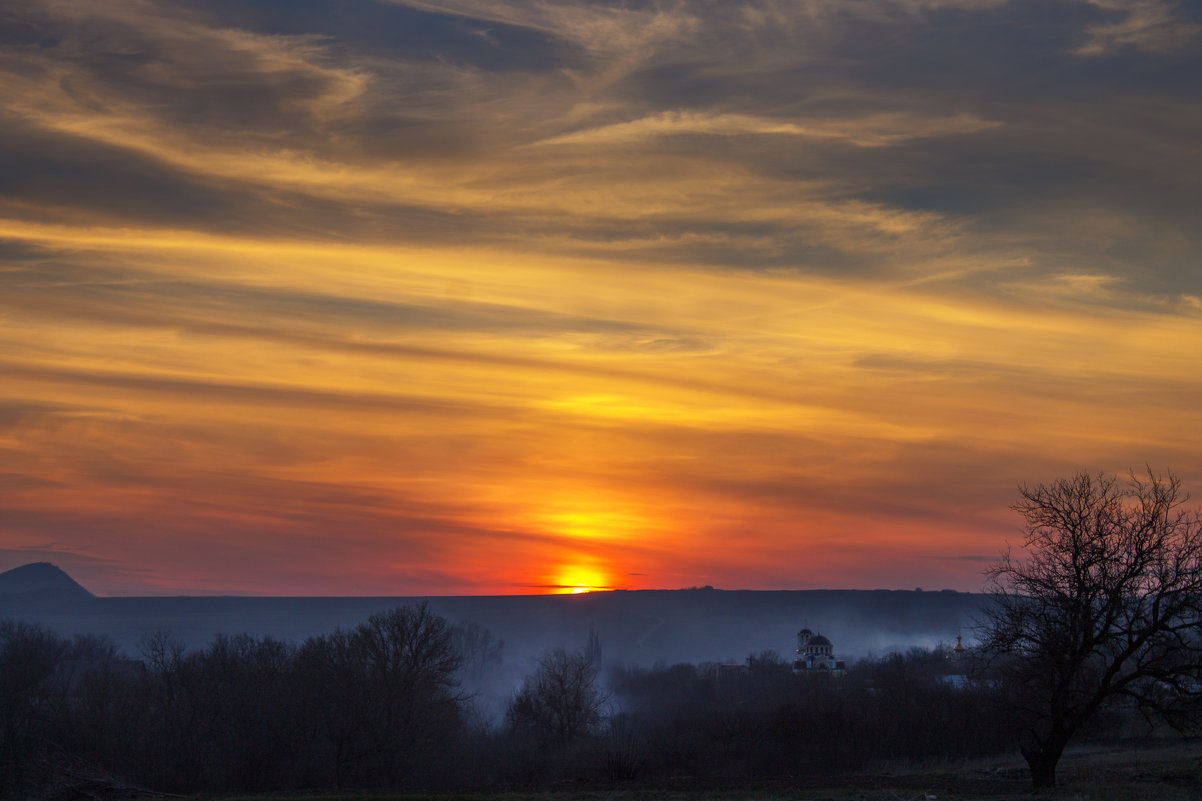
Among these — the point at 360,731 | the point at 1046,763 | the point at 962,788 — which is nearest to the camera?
the point at 1046,763

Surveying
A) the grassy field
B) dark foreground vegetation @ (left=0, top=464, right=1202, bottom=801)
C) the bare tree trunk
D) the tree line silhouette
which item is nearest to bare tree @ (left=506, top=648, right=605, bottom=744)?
dark foreground vegetation @ (left=0, top=464, right=1202, bottom=801)

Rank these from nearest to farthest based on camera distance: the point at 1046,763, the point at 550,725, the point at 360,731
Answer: the point at 1046,763
the point at 360,731
the point at 550,725

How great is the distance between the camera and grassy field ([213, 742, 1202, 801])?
2653cm

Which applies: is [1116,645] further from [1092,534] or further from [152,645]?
[152,645]

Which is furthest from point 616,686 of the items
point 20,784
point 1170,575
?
point 1170,575

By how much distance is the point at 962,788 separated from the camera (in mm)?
30156

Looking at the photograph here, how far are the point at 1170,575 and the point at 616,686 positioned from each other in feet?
472

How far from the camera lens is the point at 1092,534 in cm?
2906

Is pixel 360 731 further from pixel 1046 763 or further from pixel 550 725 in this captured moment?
pixel 1046 763

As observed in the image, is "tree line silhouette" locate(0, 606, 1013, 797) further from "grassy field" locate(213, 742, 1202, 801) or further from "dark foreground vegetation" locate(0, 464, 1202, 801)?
"grassy field" locate(213, 742, 1202, 801)

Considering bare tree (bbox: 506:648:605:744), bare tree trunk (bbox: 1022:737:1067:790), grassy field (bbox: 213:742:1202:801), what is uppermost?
bare tree trunk (bbox: 1022:737:1067:790)

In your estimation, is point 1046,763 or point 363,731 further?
point 363,731

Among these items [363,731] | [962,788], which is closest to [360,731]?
[363,731]

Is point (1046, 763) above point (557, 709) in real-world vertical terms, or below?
above
